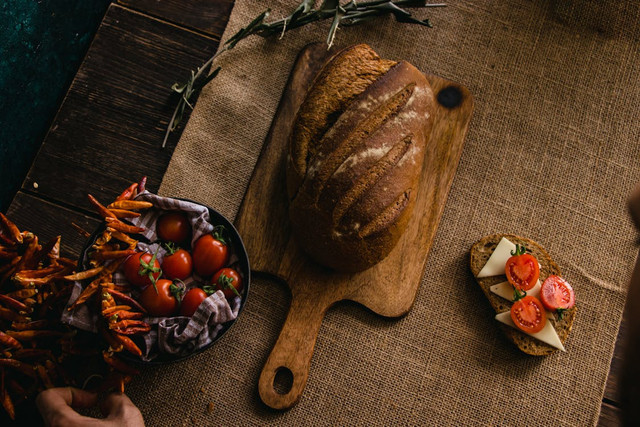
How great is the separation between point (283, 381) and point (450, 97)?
1214 millimetres

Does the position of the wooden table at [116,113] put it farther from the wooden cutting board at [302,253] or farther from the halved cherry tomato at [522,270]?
the halved cherry tomato at [522,270]

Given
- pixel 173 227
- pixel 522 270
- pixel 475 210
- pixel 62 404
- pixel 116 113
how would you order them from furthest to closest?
1. pixel 116 113
2. pixel 475 210
3. pixel 522 270
4. pixel 173 227
5. pixel 62 404

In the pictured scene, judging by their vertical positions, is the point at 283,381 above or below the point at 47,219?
below

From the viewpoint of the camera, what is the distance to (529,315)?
173cm

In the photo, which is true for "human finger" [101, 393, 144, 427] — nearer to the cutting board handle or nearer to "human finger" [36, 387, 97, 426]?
"human finger" [36, 387, 97, 426]

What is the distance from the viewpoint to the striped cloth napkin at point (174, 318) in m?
1.54

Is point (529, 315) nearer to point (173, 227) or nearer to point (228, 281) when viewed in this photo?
point (228, 281)

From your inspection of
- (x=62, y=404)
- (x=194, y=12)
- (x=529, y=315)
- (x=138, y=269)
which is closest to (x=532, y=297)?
(x=529, y=315)

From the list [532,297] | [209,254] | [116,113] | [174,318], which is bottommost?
[532,297]

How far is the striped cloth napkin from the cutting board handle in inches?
9.7

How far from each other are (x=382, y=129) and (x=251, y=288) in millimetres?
744

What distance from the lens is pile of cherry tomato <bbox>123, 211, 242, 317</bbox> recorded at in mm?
1562

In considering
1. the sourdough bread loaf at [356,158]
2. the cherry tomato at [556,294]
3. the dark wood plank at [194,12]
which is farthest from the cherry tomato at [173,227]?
the cherry tomato at [556,294]

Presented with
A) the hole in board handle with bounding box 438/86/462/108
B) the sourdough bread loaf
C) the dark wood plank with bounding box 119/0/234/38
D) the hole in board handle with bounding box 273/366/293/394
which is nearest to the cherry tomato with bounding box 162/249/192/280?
the sourdough bread loaf
